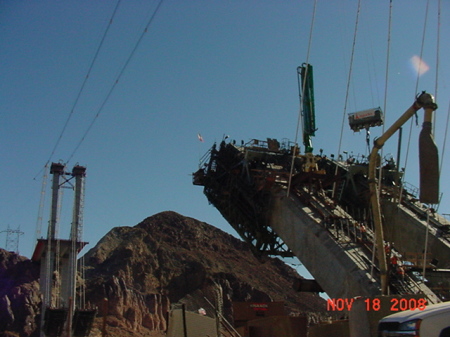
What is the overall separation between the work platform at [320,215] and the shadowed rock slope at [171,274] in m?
54.2

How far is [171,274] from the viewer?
405ft

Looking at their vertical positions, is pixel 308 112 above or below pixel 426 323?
above

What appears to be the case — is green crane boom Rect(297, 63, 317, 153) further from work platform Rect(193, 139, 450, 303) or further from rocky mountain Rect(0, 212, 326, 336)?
rocky mountain Rect(0, 212, 326, 336)

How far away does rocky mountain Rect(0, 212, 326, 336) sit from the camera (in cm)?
9000

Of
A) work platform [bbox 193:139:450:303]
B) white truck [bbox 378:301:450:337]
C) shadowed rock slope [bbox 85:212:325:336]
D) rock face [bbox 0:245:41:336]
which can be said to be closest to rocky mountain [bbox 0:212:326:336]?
shadowed rock slope [bbox 85:212:325:336]

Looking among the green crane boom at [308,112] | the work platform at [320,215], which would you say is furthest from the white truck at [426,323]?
the green crane boom at [308,112]

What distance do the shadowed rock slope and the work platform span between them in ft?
178

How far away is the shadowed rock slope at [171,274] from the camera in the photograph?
10062 cm

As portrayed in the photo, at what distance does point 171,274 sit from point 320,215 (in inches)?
3563

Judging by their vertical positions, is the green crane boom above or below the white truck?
above

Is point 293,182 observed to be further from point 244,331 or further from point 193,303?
point 193,303

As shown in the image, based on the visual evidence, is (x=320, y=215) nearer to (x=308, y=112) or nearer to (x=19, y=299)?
(x=308, y=112)

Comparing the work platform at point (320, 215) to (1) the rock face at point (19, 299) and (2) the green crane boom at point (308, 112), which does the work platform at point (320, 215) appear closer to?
(2) the green crane boom at point (308, 112)

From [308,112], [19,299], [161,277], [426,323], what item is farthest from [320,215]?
[161,277]
